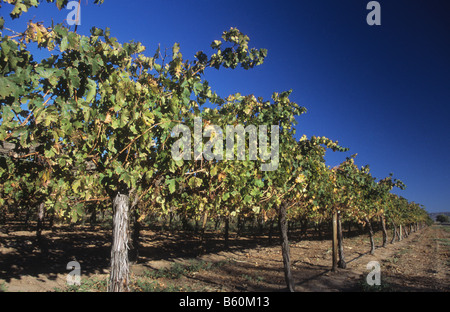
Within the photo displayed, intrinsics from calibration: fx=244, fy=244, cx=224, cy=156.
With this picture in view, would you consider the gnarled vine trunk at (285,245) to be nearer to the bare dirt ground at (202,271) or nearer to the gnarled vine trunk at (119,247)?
the bare dirt ground at (202,271)

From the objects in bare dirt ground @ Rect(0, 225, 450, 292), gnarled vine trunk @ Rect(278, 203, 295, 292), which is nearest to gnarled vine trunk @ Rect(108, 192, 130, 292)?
bare dirt ground @ Rect(0, 225, 450, 292)

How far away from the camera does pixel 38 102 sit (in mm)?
2625

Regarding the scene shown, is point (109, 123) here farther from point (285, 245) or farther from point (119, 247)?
point (285, 245)

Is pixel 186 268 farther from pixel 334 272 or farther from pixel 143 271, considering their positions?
pixel 334 272

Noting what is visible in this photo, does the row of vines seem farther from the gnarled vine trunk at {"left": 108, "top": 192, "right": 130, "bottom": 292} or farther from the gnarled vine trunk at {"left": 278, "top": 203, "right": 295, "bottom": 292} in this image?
the gnarled vine trunk at {"left": 278, "top": 203, "right": 295, "bottom": 292}

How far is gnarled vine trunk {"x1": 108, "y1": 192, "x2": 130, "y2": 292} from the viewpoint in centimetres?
397

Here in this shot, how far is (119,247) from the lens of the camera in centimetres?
402

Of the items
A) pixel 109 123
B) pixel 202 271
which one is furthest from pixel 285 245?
pixel 109 123

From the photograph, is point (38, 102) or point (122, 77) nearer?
point (38, 102)

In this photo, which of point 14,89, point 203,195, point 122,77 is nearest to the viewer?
point 14,89

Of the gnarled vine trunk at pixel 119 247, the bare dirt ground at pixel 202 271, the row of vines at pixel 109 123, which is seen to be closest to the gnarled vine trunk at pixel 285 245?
the bare dirt ground at pixel 202 271

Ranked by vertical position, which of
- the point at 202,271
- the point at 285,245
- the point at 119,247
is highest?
the point at 119,247
